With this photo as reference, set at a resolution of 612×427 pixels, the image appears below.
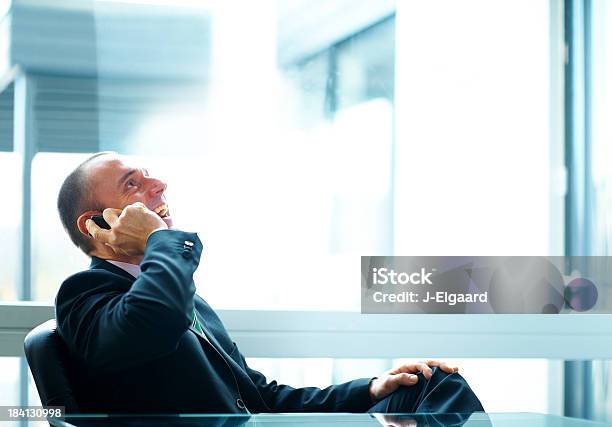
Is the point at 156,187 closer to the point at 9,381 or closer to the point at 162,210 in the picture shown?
the point at 162,210

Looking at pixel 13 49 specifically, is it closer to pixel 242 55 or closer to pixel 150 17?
pixel 150 17

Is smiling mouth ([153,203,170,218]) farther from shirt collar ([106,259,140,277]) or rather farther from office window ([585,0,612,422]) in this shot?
office window ([585,0,612,422])

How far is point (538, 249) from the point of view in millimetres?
2521

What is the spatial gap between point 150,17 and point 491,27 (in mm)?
1064

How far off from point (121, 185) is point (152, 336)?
0.42 metres

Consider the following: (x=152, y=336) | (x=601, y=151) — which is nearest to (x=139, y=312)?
(x=152, y=336)

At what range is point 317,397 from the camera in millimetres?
1737

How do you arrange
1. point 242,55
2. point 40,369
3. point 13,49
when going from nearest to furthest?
1. point 40,369
2. point 13,49
3. point 242,55

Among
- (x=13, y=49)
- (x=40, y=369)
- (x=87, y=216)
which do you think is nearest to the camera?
(x=40, y=369)

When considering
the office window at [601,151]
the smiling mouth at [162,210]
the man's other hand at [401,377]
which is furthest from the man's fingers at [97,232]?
the office window at [601,151]

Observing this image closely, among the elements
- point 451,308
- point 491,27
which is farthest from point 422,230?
point 491,27

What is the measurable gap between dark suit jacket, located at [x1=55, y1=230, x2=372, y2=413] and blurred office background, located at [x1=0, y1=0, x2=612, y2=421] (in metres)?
0.64

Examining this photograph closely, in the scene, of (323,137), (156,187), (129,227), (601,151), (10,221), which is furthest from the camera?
(601,151)

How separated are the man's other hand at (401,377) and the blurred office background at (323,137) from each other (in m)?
0.69
